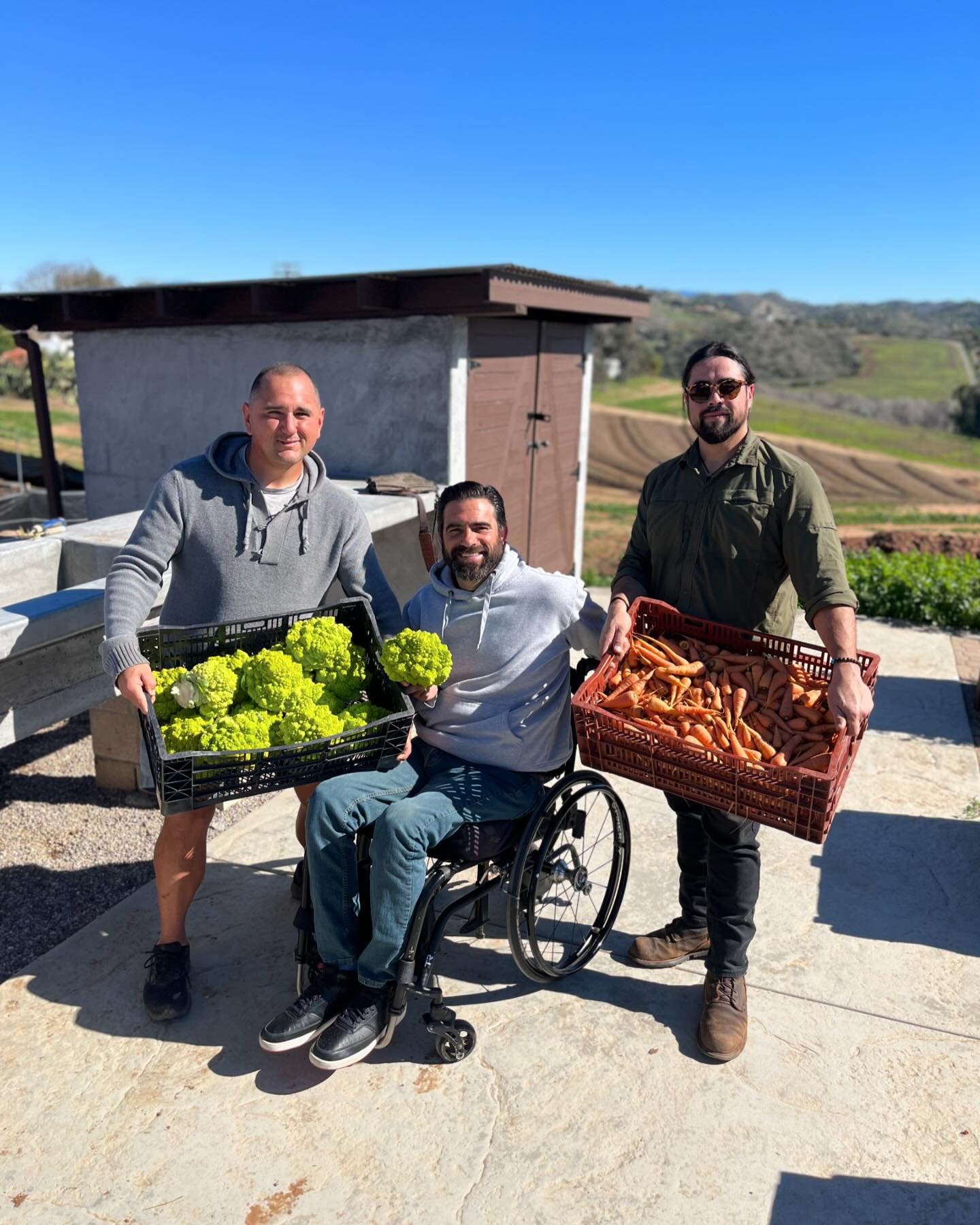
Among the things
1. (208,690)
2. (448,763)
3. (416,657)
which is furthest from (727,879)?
(208,690)

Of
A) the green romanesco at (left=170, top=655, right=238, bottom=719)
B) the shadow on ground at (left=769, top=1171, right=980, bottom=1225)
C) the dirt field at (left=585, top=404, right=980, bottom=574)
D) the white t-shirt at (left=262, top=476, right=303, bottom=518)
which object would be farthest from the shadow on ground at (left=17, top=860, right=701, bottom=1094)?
the dirt field at (left=585, top=404, right=980, bottom=574)

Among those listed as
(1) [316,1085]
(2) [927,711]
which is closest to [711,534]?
(1) [316,1085]

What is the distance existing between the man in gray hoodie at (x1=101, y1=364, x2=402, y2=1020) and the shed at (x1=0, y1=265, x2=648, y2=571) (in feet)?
13.1

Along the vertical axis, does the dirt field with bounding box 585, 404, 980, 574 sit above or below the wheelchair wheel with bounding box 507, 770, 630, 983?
below

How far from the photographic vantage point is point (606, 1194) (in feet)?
8.45

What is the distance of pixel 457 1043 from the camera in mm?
3016

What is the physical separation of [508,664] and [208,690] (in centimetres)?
100

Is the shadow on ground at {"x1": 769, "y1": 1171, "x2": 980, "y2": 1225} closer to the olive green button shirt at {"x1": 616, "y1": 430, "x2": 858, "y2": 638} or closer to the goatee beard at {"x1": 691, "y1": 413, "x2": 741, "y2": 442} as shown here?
the olive green button shirt at {"x1": 616, "y1": 430, "x2": 858, "y2": 638}

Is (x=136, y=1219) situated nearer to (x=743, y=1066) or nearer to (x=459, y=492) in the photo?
(x=743, y=1066)

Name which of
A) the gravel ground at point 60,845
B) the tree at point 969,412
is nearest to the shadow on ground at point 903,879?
the gravel ground at point 60,845

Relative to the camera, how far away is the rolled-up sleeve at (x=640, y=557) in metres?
3.38

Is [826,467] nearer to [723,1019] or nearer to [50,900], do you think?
[723,1019]

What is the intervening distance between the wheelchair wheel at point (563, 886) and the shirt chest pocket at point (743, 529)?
2.94ft

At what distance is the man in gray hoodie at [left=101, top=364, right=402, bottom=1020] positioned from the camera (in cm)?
309
